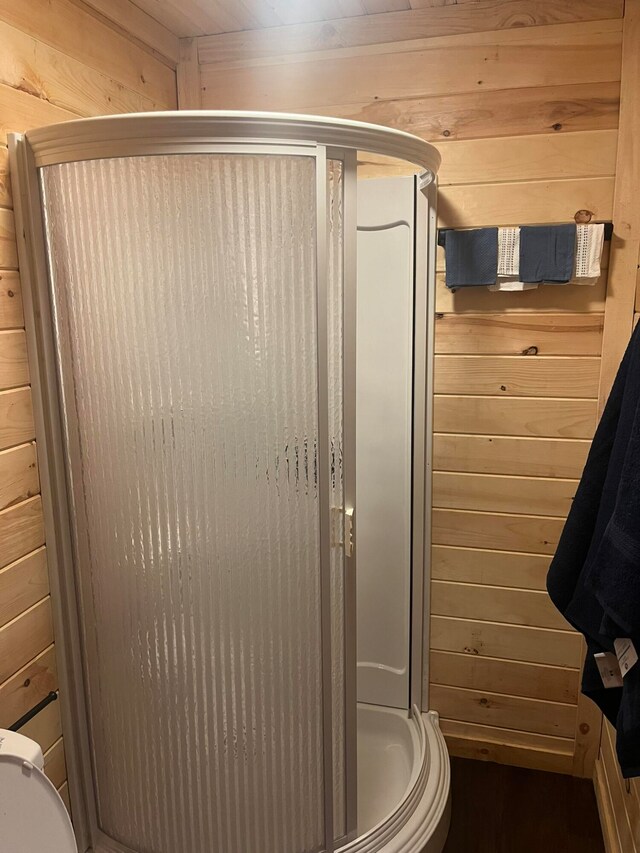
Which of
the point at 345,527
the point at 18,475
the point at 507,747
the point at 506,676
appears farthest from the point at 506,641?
the point at 18,475

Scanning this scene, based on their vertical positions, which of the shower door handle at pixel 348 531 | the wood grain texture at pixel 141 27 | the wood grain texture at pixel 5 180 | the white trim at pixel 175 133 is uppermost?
the wood grain texture at pixel 141 27

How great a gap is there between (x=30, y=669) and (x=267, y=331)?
3.13 ft

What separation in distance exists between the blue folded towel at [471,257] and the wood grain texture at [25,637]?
141 cm

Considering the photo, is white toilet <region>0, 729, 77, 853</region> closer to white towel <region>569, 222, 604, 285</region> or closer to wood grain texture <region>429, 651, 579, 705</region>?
wood grain texture <region>429, 651, 579, 705</region>

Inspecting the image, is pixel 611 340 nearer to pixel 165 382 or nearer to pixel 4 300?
pixel 165 382

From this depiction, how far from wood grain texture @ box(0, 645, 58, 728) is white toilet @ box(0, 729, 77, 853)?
0.29 meters

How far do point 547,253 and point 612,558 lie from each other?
104 centimetres

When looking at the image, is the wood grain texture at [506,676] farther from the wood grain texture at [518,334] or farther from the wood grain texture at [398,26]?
the wood grain texture at [398,26]

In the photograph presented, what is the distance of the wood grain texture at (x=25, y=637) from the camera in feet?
4.77

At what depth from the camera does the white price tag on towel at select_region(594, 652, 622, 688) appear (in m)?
1.29

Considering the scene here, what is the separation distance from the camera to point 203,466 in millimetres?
1468

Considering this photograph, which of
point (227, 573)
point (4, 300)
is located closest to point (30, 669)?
point (227, 573)

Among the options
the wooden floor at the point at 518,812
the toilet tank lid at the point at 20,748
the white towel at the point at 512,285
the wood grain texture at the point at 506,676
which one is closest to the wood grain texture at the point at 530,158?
the white towel at the point at 512,285

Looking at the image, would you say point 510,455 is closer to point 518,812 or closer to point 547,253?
point 547,253
